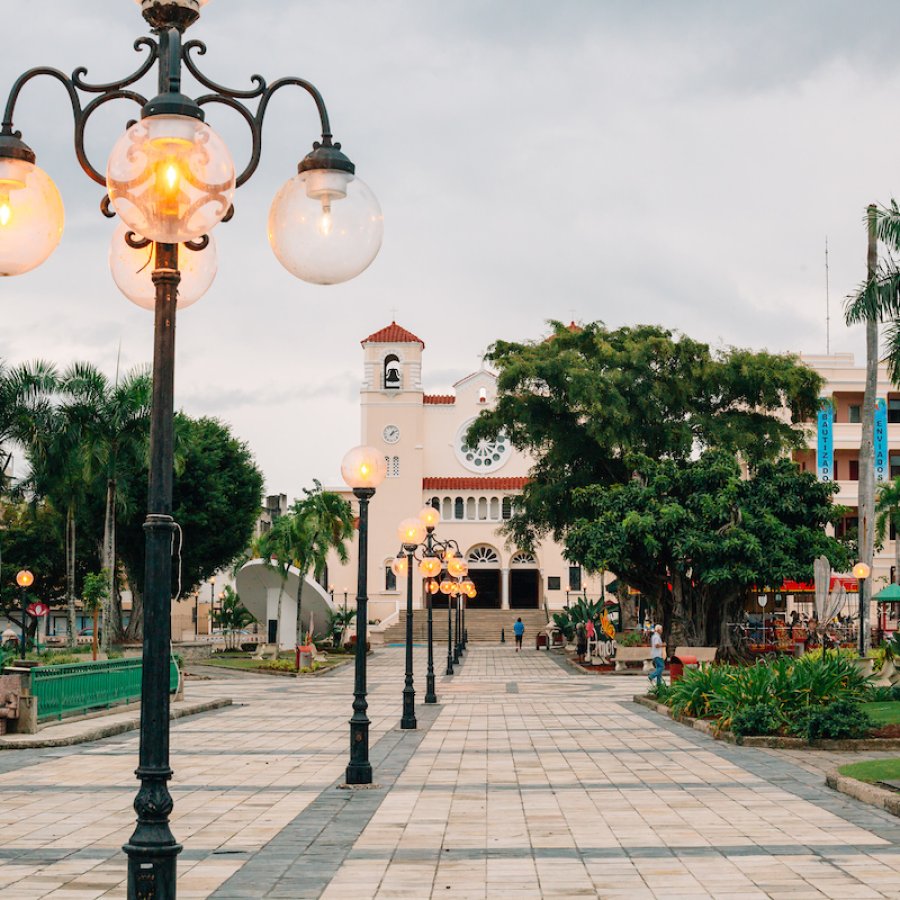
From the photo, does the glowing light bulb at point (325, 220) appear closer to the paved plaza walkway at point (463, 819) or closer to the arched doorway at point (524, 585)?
the paved plaza walkway at point (463, 819)

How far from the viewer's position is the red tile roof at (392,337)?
246 feet

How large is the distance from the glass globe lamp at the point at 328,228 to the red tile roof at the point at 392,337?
69.8 m

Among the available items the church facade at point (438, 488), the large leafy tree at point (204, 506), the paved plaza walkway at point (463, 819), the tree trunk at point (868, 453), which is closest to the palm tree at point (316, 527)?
the large leafy tree at point (204, 506)

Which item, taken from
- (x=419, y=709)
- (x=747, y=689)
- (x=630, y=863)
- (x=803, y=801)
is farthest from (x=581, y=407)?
(x=630, y=863)

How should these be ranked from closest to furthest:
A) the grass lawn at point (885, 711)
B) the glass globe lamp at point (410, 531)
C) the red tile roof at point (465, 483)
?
the grass lawn at point (885, 711)
the glass globe lamp at point (410, 531)
the red tile roof at point (465, 483)

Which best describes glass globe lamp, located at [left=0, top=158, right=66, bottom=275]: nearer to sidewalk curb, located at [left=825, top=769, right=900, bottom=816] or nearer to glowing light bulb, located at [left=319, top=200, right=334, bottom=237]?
glowing light bulb, located at [left=319, top=200, right=334, bottom=237]

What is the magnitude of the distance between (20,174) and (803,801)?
351 inches

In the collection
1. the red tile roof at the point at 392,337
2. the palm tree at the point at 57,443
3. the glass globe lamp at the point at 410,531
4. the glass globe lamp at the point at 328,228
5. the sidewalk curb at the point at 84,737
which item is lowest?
the sidewalk curb at the point at 84,737

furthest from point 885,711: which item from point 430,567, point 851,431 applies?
point 851,431

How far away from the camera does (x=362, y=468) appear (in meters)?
13.9

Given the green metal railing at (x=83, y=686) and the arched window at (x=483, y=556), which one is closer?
the green metal railing at (x=83, y=686)

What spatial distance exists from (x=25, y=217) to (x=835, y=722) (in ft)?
42.2

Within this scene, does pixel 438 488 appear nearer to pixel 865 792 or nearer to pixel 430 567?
pixel 430 567

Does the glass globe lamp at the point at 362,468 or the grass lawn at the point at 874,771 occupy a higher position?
the glass globe lamp at the point at 362,468
